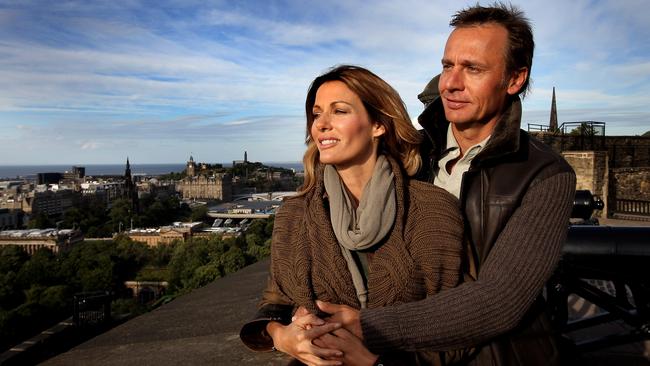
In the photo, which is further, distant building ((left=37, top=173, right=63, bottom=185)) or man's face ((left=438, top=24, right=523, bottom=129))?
distant building ((left=37, top=173, right=63, bottom=185))

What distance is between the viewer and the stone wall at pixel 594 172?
9.52m

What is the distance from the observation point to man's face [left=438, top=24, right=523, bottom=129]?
1176 mm

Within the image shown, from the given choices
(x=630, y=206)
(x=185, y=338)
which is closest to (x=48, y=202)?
(x=630, y=206)

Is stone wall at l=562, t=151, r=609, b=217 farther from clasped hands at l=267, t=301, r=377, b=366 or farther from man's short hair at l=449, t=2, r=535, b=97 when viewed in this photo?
clasped hands at l=267, t=301, r=377, b=366

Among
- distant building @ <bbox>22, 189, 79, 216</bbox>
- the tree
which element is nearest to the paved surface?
the tree

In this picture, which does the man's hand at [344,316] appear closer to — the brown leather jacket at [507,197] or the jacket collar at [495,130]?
the brown leather jacket at [507,197]

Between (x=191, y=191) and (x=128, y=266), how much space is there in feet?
209

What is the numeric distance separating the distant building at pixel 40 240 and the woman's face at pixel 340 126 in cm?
4140

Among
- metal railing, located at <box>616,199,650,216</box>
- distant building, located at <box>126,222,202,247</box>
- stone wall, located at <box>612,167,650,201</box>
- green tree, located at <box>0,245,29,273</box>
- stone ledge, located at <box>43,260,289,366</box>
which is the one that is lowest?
distant building, located at <box>126,222,202,247</box>

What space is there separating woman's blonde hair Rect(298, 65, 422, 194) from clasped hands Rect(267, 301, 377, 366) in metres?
0.41

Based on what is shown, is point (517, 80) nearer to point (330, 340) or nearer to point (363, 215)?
point (363, 215)

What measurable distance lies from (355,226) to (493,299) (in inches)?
15.1

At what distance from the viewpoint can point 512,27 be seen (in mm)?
1167

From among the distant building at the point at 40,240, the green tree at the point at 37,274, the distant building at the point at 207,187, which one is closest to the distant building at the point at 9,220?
the distant building at the point at 40,240
